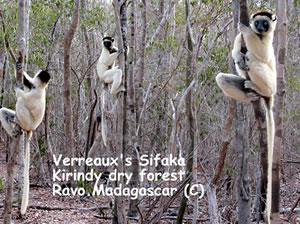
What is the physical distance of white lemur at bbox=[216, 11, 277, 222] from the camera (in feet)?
15.0

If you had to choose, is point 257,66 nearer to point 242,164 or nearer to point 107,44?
point 242,164

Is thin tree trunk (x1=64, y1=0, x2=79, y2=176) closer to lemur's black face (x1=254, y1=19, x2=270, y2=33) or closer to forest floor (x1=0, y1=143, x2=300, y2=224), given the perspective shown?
forest floor (x1=0, y1=143, x2=300, y2=224)

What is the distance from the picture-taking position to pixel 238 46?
15.5 ft

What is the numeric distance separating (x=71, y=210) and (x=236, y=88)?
5.39m

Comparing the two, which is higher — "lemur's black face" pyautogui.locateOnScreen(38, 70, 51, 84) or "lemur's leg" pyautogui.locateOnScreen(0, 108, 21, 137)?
"lemur's black face" pyautogui.locateOnScreen(38, 70, 51, 84)

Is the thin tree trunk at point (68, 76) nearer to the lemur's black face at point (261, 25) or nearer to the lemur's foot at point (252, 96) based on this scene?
the lemur's black face at point (261, 25)

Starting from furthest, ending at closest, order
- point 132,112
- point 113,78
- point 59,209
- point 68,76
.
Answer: point 59,209, point 68,76, point 113,78, point 132,112

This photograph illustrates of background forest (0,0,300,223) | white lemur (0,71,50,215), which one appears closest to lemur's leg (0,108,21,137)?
white lemur (0,71,50,215)

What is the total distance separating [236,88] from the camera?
4.82 m

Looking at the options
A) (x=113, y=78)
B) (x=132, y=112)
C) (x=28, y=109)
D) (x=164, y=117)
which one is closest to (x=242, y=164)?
(x=132, y=112)

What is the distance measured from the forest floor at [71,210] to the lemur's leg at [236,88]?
11.7 ft

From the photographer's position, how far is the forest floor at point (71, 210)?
26.1 feet

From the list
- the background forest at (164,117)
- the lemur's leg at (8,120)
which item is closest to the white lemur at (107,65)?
the background forest at (164,117)

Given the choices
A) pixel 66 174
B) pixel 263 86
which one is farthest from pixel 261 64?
pixel 66 174
